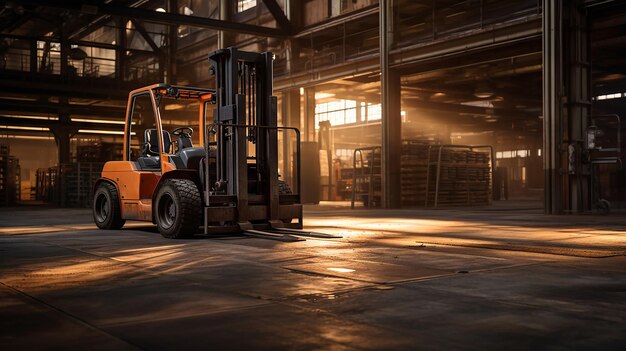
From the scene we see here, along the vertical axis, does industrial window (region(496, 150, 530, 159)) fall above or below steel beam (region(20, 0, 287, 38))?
below

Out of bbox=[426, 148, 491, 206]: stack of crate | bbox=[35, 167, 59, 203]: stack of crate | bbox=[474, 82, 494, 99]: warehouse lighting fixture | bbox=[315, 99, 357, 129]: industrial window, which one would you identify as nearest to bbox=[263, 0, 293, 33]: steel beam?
bbox=[426, 148, 491, 206]: stack of crate

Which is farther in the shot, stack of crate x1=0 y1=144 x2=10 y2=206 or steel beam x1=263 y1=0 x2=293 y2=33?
stack of crate x1=0 y1=144 x2=10 y2=206

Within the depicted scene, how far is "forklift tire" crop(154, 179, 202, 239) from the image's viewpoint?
8656 mm

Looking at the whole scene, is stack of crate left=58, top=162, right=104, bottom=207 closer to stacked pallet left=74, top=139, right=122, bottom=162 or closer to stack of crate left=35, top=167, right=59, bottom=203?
stack of crate left=35, top=167, right=59, bottom=203

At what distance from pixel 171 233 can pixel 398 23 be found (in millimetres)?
13100

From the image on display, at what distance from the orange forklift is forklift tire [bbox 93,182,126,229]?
389 mm

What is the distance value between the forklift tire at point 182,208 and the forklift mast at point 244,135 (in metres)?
0.21

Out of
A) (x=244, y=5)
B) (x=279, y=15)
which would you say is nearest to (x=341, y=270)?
(x=279, y=15)

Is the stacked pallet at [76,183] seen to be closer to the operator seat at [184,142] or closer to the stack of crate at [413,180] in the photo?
the stack of crate at [413,180]

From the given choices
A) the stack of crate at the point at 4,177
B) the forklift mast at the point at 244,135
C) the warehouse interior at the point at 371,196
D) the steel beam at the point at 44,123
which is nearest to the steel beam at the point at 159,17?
the warehouse interior at the point at 371,196

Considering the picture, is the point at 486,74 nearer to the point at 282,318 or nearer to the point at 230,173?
the point at 230,173

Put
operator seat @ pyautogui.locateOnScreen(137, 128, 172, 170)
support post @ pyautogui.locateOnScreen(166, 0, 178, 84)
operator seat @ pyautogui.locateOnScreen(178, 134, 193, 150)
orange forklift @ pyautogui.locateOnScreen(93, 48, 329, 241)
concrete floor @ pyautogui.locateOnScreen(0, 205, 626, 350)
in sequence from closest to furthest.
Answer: concrete floor @ pyautogui.locateOnScreen(0, 205, 626, 350)
orange forklift @ pyautogui.locateOnScreen(93, 48, 329, 241)
operator seat @ pyautogui.locateOnScreen(137, 128, 172, 170)
operator seat @ pyautogui.locateOnScreen(178, 134, 193, 150)
support post @ pyautogui.locateOnScreen(166, 0, 178, 84)

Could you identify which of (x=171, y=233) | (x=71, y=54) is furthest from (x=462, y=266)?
(x=71, y=54)

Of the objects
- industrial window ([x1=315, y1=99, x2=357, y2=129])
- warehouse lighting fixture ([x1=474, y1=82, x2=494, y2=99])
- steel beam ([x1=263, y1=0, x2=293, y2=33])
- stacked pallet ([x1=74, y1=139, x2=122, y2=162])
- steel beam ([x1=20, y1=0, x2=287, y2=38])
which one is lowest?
stacked pallet ([x1=74, y1=139, x2=122, y2=162])
